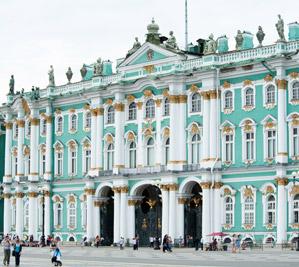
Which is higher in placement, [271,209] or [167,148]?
[167,148]

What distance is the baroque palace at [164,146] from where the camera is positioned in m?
68.9

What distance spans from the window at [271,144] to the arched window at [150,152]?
1211 centimetres

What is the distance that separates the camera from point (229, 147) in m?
72.4

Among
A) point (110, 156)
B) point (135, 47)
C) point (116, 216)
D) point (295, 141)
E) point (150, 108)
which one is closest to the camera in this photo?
point (295, 141)

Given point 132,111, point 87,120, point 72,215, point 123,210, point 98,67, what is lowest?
point 72,215

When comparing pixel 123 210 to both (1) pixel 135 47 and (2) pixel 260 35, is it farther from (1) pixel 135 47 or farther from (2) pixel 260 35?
(2) pixel 260 35

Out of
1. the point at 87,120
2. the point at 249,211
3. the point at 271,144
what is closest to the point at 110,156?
the point at 87,120

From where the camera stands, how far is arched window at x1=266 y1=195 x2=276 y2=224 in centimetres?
6881

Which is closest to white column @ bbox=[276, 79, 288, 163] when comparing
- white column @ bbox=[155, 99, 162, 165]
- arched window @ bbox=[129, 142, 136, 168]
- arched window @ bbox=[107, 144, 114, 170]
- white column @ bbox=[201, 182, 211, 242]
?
white column @ bbox=[201, 182, 211, 242]

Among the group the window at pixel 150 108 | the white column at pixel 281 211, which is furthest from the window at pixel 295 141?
the window at pixel 150 108

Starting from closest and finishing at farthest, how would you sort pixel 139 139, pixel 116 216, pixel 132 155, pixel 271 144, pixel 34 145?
1. pixel 271 144
2. pixel 139 139
3. pixel 116 216
4. pixel 132 155
5. pixel 34 145

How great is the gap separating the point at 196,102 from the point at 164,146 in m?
4.82

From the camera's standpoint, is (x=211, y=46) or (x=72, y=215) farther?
(x=72, y=215)

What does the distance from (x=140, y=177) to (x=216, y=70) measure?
12005 mm
